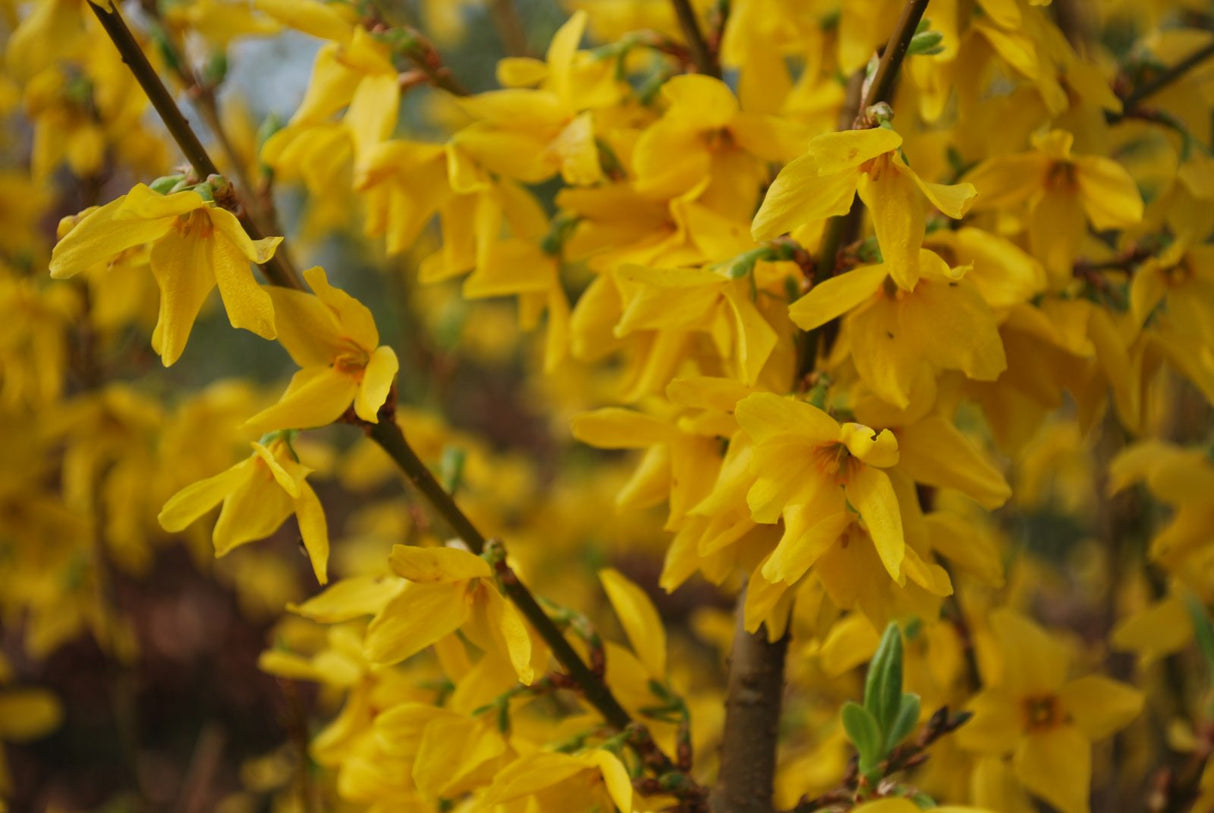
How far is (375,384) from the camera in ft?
2.74

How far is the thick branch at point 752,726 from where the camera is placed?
101cm

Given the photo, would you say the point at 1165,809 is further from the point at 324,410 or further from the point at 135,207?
the point at 135,207

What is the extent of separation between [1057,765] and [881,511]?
18.5 inches

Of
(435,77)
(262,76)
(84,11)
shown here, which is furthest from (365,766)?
(262,76)

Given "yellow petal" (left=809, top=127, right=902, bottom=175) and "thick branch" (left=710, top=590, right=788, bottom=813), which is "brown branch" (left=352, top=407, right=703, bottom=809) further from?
"yellow petal" (left=809, top=127, right=902, bottom=175)

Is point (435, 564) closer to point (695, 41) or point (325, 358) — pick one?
point (325, 358)

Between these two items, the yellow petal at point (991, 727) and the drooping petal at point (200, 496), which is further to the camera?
the yellow petal at point (991, 727)

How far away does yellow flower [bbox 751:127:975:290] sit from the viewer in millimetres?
763

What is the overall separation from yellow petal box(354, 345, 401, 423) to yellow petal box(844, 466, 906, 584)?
14.6 inches

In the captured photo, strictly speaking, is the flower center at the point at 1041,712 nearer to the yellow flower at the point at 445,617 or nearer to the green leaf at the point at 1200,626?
the green leaf at the point at 1200,626

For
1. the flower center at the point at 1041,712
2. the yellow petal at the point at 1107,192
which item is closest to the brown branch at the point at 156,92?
the yellow petal at the point at 1107,192

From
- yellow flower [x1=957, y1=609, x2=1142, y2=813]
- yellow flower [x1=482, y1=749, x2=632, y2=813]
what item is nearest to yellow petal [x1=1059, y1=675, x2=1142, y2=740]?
yellow flower [x1=957, y1=609, x2=1142, y2=813]

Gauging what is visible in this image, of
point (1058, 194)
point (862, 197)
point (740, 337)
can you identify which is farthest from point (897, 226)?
point (1058, 194)

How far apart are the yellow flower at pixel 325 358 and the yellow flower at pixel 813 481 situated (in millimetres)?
298
